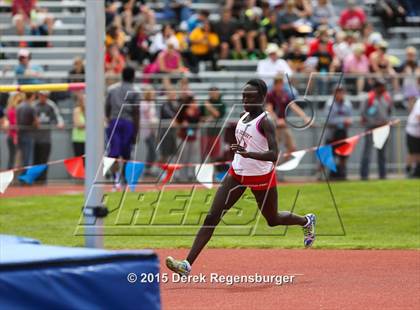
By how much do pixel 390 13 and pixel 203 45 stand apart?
5.92m

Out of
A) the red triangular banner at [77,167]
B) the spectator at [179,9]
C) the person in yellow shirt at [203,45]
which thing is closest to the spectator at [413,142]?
the person in yellow shirt at [203,45]

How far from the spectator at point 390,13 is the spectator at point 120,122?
1029 centimetres

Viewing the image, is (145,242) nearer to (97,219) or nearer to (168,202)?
(168,202)

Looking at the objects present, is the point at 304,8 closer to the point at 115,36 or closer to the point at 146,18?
the point at 146,18

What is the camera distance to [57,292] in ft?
21.7

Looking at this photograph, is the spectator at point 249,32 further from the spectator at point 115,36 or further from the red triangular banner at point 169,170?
the red triangular banner at point 169,170

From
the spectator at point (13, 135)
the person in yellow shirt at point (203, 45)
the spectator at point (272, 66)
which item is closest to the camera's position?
the spectator at point (13, 135)

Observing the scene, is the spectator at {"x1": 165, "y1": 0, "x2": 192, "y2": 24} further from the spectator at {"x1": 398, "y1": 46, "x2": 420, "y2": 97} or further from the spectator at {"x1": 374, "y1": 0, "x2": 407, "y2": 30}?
the spectator at {"x1": 398, "y1": 46, "x2": 420, "y2": 97}

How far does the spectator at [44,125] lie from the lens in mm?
20562

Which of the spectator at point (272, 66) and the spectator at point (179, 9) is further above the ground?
the spectator at point (179, 9)

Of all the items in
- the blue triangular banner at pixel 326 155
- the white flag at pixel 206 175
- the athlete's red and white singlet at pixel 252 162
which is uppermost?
the athlete's red and white singlet at pixel 252 162

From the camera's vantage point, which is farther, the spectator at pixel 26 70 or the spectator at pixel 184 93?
the spectator at pixel 26 70

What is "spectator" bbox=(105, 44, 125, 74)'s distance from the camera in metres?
22.0

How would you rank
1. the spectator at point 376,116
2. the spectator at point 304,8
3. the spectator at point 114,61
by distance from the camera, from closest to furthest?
the spectator at point 376,116 < the spectator at point 114,61 < the spectator at point 304,8
